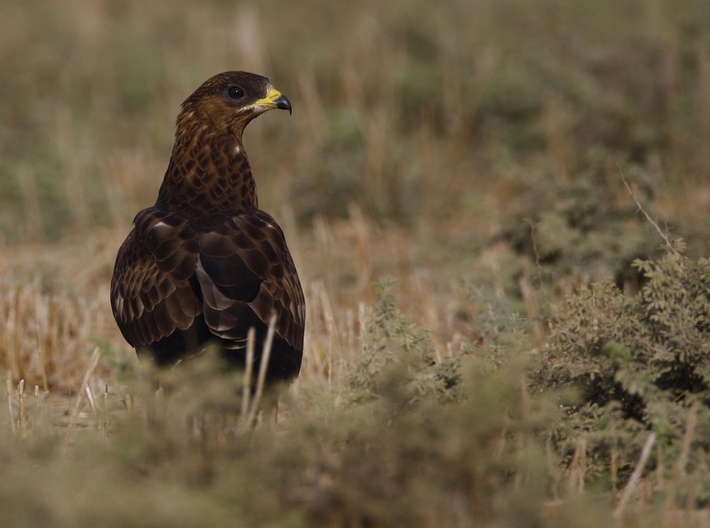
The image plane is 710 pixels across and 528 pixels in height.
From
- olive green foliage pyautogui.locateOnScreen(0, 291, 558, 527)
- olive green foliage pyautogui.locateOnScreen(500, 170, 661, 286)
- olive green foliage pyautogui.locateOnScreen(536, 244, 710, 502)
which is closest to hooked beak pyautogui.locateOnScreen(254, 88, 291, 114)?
olive green foliage pyautogui.locateOnScreen(500, 170, 661, 286)

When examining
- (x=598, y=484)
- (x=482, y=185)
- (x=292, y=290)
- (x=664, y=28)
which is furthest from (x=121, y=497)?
(x=664, y=28)

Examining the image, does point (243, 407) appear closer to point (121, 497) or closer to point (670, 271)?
point (121, 497)

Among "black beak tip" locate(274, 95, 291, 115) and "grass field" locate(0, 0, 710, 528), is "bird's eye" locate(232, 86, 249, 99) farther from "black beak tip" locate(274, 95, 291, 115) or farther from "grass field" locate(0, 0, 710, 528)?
"grass field" locate(0, 0, 710, 528)

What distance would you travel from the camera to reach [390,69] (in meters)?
12.1

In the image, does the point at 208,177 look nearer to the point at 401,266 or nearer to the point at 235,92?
the point at 235,92

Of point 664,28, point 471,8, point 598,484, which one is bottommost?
point 598,484

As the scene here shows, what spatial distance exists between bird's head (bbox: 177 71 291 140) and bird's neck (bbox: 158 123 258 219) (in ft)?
0.22

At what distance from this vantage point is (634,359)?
387cm

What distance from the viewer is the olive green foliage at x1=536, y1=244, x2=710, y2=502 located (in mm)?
3629

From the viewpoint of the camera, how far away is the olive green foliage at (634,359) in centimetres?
363

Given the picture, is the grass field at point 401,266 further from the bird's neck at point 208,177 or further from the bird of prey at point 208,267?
the bird's neck at point 208,177

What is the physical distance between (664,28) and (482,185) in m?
2.58

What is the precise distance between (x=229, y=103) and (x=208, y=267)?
1336 mm

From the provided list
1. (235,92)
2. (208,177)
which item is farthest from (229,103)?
(208,177)
